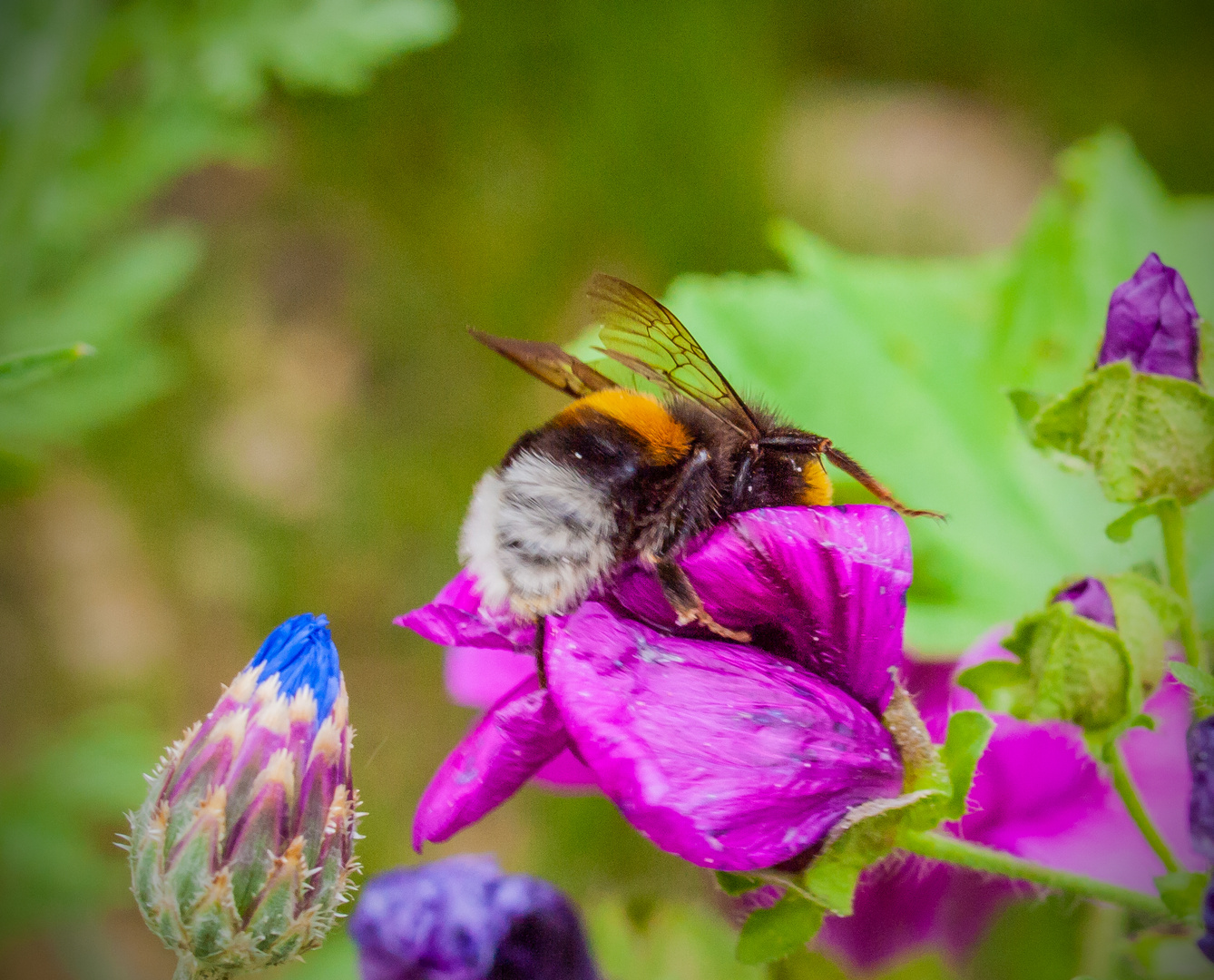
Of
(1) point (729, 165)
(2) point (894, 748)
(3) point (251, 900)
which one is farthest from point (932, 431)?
(1) point (729, 165)

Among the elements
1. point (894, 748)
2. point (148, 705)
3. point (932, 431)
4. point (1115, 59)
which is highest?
point (1115, 59)

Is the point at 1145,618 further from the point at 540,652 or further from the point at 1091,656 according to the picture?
the point at 540,652

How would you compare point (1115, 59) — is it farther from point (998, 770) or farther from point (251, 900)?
point (251, 900)

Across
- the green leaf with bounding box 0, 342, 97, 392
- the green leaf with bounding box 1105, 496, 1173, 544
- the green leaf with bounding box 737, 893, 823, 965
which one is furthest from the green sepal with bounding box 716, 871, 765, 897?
the green leaf with bounding box 0, 342, 97, 392

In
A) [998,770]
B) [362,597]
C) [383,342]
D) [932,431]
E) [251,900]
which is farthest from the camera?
[383,342]

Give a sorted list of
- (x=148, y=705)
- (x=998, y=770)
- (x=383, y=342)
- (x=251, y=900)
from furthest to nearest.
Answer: (x=383, y=342) → (x=148, y=705) → (x=998, y=770) → (x=251, y=900)

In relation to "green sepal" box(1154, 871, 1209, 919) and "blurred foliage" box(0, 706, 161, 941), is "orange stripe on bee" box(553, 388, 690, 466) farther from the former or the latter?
"blurred foliage" box(0, 706, 161, 941)
